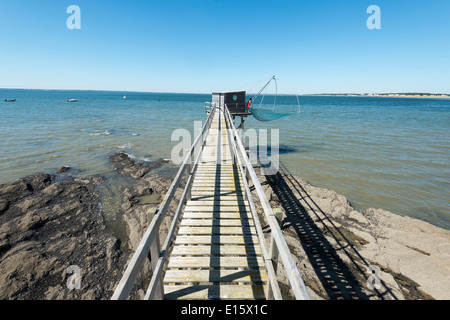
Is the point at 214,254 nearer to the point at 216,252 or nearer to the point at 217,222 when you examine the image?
the point at 216,252

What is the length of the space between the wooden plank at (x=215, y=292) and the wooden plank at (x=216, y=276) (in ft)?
0.31

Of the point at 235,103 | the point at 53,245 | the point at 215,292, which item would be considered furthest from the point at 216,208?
the point at 235,103

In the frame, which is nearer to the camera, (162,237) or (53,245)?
(53,245)

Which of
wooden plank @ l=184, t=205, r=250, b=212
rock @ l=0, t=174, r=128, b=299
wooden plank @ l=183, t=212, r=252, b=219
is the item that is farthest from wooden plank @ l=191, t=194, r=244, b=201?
rock @ l=0, t=174, r=128, b=299

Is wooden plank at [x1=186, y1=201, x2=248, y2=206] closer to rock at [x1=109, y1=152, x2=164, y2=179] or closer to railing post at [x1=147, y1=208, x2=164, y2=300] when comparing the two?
railing post at [x1=147, y1=208, x2=164, y2=300]

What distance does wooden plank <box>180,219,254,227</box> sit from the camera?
183 inches

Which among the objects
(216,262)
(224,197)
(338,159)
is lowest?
(216,262)

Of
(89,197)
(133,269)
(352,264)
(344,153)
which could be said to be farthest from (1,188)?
(344,153)

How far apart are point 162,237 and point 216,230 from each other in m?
3.69

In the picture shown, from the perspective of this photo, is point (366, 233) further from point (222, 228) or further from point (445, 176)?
point (445, 176)

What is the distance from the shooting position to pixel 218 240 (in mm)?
4176

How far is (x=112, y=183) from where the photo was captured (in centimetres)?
1148

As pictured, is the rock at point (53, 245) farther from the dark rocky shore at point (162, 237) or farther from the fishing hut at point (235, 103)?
the fishing hut at point (235, 103)

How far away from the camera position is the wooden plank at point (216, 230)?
4391mm
